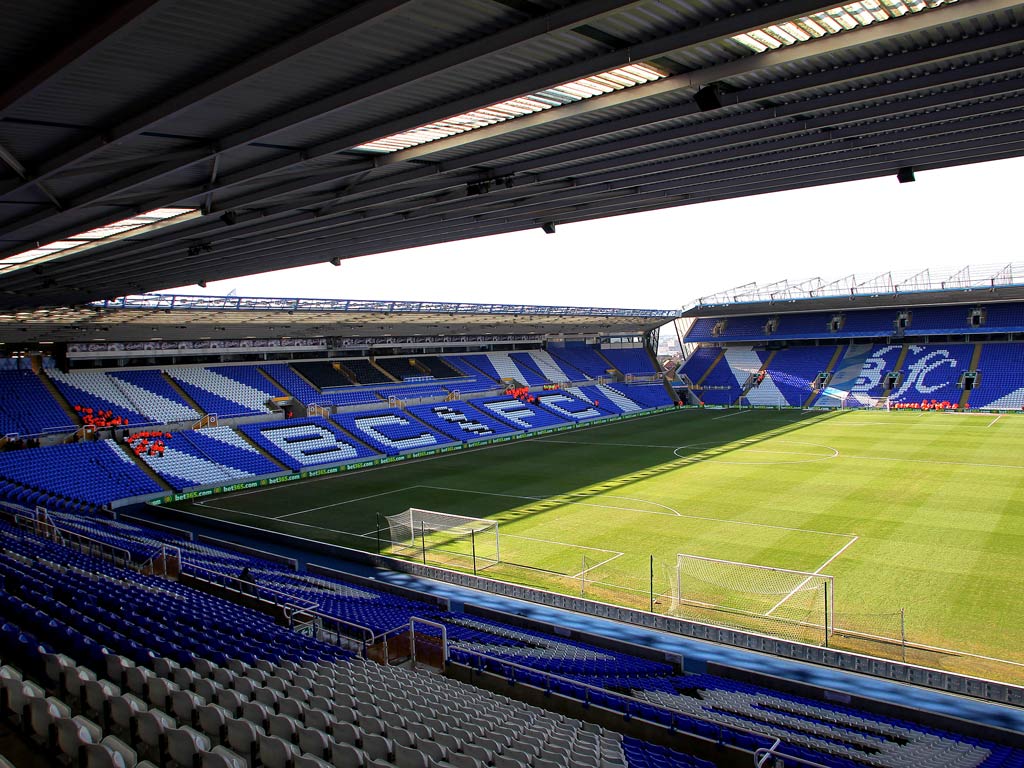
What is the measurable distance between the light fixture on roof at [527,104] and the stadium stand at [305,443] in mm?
28165

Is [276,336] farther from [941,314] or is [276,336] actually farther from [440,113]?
[941,314]

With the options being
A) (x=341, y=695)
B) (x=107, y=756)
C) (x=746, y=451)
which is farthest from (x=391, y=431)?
(x=107, y=756)

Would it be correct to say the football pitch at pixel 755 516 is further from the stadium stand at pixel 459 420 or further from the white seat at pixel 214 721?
the white seat at pixel 214 721

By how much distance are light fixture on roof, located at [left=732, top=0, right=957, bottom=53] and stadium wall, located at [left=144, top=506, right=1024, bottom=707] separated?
10.8 meters

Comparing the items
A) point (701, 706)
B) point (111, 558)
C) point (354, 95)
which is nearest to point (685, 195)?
point (354, 95)

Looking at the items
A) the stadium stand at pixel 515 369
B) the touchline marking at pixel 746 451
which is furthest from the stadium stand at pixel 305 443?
the stadium stand at pixel 515 369

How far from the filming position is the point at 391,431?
40781mm

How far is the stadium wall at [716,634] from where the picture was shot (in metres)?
11.3

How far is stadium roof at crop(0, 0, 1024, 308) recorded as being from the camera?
17.1 feet

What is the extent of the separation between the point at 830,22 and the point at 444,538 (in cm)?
1849

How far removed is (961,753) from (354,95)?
10.4 metres

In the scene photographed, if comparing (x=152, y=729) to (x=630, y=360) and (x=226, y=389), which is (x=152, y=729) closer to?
(x=226, y=389)

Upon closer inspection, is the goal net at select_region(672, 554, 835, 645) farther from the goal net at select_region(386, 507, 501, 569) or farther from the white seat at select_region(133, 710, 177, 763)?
the white seat at select_region(133, 710, 177, 763)

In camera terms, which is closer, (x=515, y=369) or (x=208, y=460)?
(x=208, y=460)
